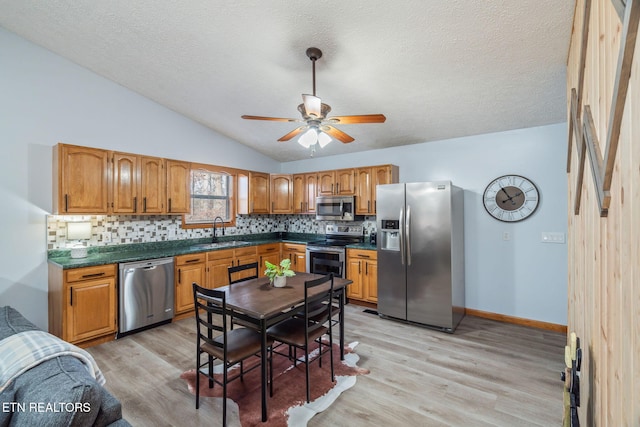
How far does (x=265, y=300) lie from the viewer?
223cm

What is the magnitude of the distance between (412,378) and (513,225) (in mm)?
2452

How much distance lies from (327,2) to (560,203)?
3.43 metres

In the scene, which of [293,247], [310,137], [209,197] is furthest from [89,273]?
[293,247]

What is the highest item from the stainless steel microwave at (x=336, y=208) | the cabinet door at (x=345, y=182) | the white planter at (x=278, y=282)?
the cabinet door at (x=345, y=182)

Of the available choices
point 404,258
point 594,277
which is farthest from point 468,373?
point 594,277

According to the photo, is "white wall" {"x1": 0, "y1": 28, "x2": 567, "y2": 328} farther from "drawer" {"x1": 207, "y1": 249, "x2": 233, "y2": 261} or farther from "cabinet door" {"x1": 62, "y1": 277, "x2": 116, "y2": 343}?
"drawer" {"x1": 207, "y1": 249, "x2": 233, "y2": 261}

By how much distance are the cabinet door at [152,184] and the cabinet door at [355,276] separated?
2854 mm

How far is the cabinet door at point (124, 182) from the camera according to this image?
357 cm

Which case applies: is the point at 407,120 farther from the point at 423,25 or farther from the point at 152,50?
the point at 152,50

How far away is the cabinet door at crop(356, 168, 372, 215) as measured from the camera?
4707mm

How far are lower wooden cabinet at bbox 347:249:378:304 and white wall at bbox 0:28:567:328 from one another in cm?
130

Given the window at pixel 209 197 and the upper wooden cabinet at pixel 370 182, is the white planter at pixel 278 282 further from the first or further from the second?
the window at pixel 209 197

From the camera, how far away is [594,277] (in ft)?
3.86

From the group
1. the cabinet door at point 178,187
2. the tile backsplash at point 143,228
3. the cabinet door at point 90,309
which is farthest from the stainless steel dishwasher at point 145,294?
the cabinet door at point 178,187
